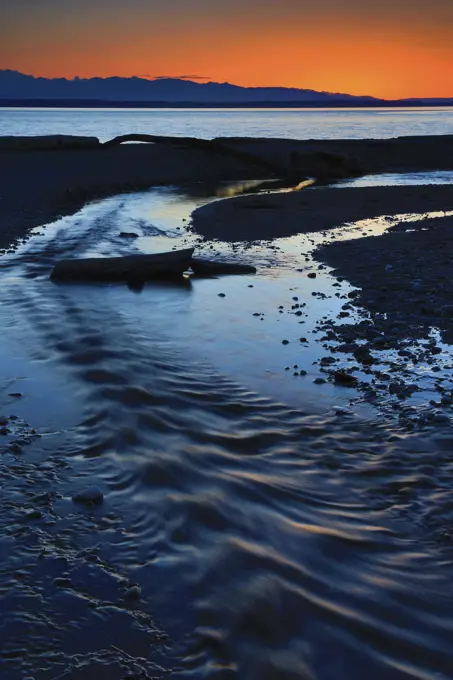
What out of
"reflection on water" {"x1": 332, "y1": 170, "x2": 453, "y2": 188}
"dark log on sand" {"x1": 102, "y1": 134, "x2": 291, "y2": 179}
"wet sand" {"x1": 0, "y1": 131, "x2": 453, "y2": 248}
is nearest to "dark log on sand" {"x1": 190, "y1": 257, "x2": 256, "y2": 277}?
"wet sand" {"x1": 0, "y1": 131, "x2": 453, "y2": 248}

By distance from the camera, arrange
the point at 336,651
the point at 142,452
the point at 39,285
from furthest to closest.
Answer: the point at 39,285 → the point at 142,452 → the point at 336,651

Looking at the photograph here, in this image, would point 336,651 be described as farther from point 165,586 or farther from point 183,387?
point 183,387

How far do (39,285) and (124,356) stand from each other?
15.3 ft

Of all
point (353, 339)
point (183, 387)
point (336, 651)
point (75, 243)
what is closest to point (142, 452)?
point (183, 387)

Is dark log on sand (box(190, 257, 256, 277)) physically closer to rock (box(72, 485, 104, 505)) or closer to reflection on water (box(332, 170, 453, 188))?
rock (box(72, 485, 104, 505))

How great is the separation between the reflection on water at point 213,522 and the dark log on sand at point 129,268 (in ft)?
12.2

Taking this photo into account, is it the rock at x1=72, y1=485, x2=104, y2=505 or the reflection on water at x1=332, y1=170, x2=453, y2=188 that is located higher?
the reflection on water at x1=332, y1=170, x2=453, y2=188

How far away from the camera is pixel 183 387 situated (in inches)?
316

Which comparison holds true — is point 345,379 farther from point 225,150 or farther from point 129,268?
point 225,150

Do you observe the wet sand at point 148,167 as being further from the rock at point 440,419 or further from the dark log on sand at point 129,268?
the rock at point 440,419

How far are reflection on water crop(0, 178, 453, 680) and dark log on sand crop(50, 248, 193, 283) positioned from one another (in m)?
3.71

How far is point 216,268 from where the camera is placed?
46.0 feet

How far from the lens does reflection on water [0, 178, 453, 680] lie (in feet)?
13.0

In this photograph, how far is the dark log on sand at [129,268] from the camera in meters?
13.3
